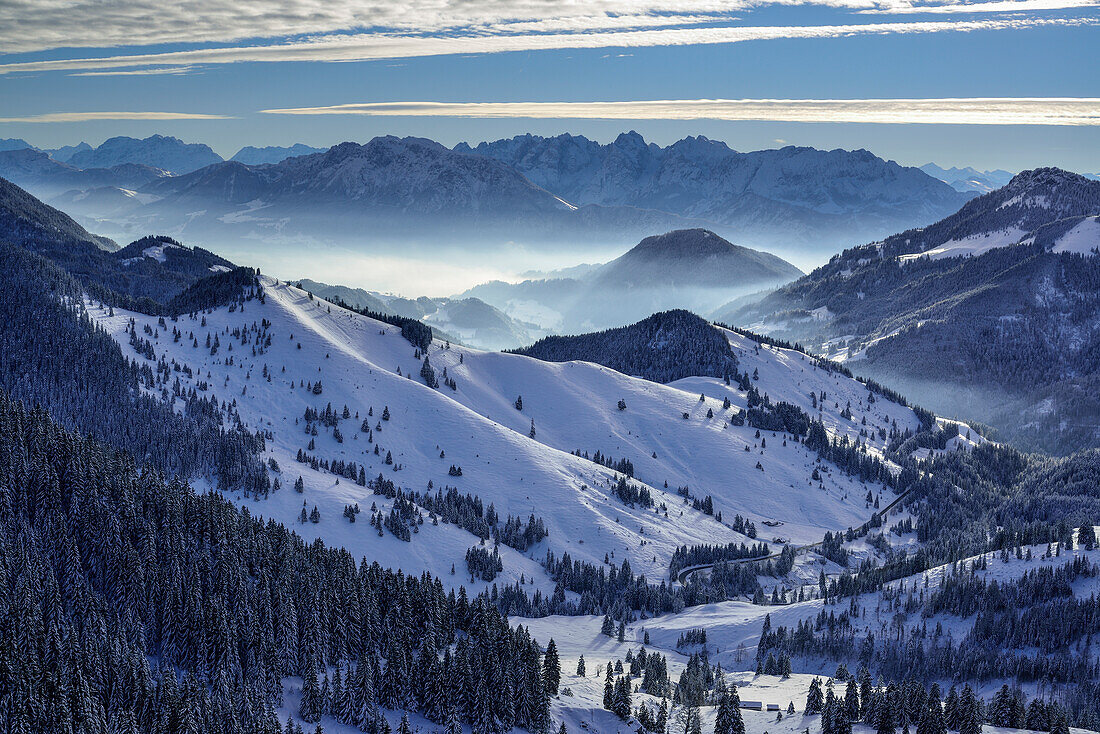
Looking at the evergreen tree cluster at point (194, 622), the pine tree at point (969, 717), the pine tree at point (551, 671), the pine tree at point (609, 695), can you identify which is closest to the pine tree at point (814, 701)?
the pine tree at point (969, 717)

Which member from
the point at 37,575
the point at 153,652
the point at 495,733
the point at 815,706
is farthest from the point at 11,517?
the point at 815,706

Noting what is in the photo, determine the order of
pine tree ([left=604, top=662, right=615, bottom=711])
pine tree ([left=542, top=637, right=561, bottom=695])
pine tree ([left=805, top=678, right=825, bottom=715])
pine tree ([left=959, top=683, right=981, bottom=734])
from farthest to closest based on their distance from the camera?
pine tree ([left=805, top=678, right=825, bottom=715]) < pine tree ([left=542, top=637, right=561, bottom=695]) < pine tree ([left=604, top=662, right=615, bottom=711]) < pine tree ([left=959, top=683, right=981, bottom=734])

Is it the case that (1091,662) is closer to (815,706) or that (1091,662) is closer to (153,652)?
(815,706)

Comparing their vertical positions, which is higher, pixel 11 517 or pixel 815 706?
pixel 11 517

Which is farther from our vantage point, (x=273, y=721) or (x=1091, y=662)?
(x=1091, y=662)

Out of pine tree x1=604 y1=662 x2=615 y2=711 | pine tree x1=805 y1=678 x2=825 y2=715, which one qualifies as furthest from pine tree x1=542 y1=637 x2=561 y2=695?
pine tree x1=805 y1=678 x2=825 y2=715

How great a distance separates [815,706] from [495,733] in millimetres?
54644

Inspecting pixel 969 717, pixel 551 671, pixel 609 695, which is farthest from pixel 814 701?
pixel 551 671

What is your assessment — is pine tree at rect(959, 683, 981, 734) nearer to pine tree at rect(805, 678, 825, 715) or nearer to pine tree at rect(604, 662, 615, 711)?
pine tree at rect(805, 678, 825, 715)

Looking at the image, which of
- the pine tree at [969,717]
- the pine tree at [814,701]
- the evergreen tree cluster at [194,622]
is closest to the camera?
the evergreen tree cluster at [194,622]

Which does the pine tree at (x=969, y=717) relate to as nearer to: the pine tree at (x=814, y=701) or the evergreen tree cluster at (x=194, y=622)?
the pine tree at (x=814, y=701)

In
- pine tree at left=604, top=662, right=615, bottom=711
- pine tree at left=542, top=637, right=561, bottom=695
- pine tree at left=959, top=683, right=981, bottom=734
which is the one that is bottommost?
pine tree at left=604, top=662, right=615, bottom=711

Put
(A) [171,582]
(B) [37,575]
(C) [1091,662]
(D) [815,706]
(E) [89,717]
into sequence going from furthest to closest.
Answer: (C) [1091,662]
(D) [815,706]
(A) [171,582]
(B) [37,575]
(E) [89,717]

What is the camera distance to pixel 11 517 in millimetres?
143875
